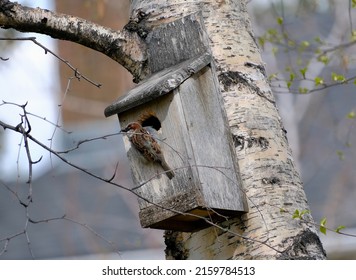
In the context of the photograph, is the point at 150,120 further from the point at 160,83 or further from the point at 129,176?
the point at 129,176

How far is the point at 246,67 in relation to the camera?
385cm

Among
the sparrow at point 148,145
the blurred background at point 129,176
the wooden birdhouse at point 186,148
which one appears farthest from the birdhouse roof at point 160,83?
the blurred background at point 129,176

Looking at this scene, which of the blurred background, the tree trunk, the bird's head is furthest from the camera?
the blurred background

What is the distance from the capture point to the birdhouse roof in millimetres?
3641

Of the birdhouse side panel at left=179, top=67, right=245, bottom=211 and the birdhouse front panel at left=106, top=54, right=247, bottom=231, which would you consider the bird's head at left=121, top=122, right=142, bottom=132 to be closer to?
the birdhouse front panel at left=106, top=54, right=247, bottom=231

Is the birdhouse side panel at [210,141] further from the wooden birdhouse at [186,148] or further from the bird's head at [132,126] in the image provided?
the bird's head at [132,126]

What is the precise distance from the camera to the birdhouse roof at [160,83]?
143 inches

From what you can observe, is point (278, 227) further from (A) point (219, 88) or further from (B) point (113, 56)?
(B) point (113, 56)

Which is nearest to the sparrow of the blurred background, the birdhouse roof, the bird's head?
the bird's head

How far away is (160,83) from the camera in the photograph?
12.0 ft

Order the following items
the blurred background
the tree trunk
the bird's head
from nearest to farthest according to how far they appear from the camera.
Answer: the tree trunk < the bird's head < the blurred background

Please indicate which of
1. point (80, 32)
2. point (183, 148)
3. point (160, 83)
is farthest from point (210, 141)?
point (80, 32)

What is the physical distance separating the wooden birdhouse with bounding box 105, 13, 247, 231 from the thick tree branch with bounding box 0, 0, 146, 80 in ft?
0.47

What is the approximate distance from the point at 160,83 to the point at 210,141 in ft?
0.98
